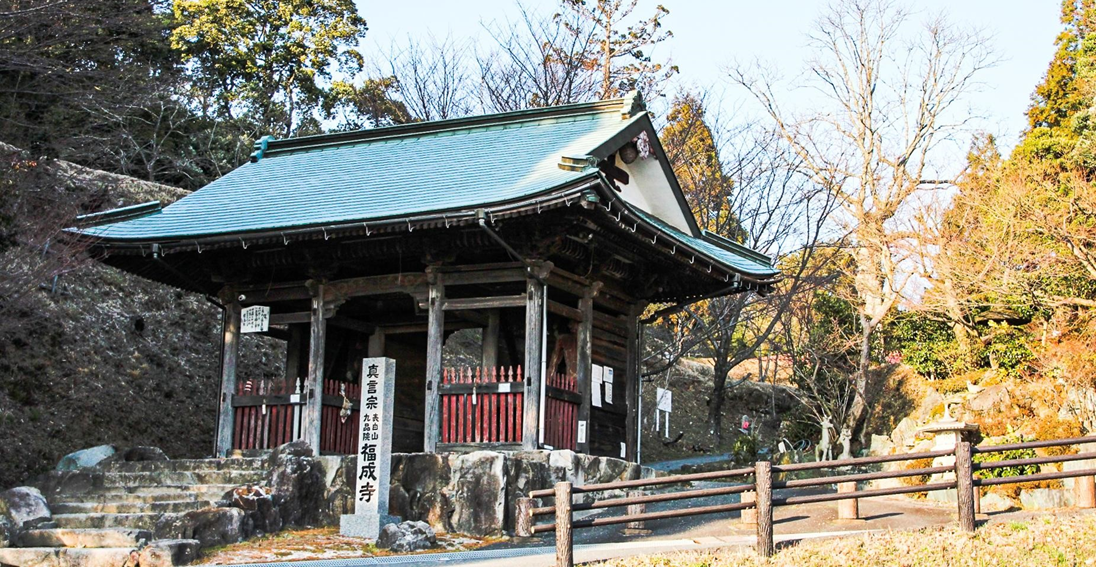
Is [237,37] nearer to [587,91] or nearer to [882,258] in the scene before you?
Result: [587,91]

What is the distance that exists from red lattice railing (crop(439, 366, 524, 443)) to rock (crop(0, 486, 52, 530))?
196 inches

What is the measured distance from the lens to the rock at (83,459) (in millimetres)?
14289

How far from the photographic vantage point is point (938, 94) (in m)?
27.6

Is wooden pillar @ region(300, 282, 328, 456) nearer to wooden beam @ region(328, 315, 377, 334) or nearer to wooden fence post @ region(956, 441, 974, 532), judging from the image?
wooden beam @ region(328, 315, 377, 334)

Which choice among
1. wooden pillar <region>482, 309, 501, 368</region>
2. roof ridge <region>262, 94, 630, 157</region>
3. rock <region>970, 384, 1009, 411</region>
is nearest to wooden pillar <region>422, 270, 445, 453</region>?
wooden pillar <region>482, 309, 501, 368</region>

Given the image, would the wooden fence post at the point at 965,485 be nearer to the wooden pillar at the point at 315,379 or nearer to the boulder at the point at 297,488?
the boulder at the point at 297,488

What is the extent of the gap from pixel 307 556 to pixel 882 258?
1835 cm

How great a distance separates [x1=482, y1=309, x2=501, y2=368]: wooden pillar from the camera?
16.0m

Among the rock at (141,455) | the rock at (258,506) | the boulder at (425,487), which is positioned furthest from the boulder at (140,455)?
the boulder at (425,487)

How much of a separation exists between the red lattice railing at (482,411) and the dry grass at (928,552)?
433cm

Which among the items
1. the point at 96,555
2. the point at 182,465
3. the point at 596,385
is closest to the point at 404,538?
the point at 96,555

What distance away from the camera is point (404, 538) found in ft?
38.5

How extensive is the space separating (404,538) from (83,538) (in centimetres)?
340

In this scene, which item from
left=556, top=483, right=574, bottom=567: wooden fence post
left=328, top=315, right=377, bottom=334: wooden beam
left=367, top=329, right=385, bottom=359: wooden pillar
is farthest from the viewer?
left=367, top=329, right=385, bottom=359: wooden pillar
